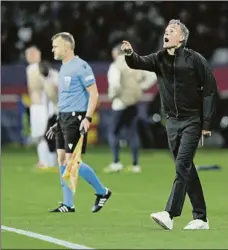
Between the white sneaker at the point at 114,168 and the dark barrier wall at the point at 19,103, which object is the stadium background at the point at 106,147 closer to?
the dark barrier wall at the point at 19,103

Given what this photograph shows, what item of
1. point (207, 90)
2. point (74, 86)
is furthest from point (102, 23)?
point (207, 90)

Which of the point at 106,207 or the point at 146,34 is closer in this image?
the point at 106,207

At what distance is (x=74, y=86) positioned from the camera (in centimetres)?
1379

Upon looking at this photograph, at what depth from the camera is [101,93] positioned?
32.2m

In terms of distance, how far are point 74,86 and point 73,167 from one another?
3.07 feet

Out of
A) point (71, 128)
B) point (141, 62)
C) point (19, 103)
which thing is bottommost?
point (19, 103)

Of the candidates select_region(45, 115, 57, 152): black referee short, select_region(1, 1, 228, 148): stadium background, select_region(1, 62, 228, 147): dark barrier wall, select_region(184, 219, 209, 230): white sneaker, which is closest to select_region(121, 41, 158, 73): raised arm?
select_region(184, 219, 209, 230): white sneaker

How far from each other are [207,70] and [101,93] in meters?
20.5

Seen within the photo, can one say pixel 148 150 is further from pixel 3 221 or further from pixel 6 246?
pixel 6 246

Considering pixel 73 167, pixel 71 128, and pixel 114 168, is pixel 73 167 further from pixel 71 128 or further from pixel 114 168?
pixel 114 168

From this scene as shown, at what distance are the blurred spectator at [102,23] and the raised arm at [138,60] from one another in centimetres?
2241

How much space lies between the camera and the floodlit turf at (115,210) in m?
10.8

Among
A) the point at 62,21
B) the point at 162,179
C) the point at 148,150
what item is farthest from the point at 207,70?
the point at 62,21

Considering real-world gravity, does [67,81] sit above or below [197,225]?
above
